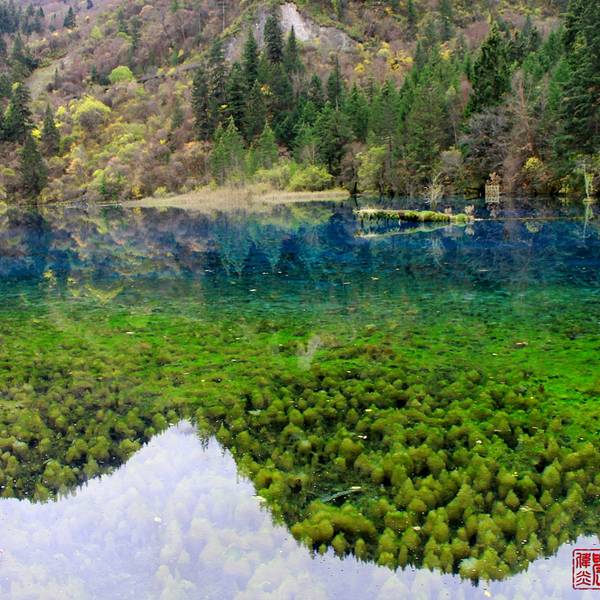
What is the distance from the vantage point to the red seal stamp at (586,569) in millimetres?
5520

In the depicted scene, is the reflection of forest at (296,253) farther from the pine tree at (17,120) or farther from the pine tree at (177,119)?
the pine tree at (17,120)

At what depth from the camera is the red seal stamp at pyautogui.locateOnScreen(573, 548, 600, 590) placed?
5.52 m

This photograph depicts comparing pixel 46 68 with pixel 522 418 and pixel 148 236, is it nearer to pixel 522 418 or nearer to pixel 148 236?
pixel 148 236

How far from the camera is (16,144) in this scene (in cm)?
9162

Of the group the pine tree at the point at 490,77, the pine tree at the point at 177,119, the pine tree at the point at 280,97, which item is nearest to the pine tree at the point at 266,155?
the pine tree at the point at 280,97

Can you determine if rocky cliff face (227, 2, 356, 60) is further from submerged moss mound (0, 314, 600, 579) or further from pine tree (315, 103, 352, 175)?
submerged moss mound (0, 314, 600, 579)

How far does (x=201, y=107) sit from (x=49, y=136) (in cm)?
2519

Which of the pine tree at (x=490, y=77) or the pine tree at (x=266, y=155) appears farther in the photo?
the pine tree at (x=266, y=155)

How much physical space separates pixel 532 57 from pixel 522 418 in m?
63.4

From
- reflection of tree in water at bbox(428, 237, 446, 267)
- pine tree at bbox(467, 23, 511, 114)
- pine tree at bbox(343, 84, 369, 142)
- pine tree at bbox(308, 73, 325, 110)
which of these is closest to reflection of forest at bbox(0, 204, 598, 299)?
reflection of tree in water at bbox(428, 237, 446, 267)

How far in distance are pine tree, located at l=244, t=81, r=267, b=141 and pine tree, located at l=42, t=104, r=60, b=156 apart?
102 ft

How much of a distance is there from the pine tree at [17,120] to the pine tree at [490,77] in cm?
6434

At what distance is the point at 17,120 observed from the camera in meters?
90.8

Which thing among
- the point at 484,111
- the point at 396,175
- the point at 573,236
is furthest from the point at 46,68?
the point at 573,236
